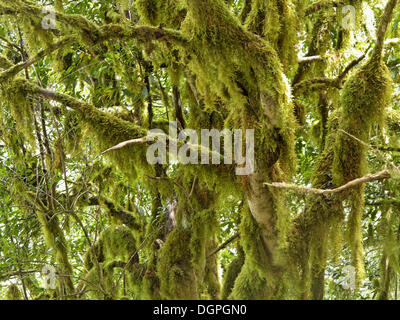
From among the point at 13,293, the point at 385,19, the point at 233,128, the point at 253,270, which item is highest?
the point at 385,19

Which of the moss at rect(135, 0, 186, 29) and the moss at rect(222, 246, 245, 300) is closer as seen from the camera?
the moss at rect(135, 0, 186, 29)

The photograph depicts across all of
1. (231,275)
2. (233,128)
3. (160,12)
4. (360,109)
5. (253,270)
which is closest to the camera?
(360,109)

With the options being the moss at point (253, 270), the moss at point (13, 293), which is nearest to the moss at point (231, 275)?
the moss at point (253, 270)

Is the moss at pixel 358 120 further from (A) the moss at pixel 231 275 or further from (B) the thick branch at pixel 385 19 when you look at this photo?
(A) the moss at pixel 231 275

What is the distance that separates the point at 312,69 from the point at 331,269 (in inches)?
97.5

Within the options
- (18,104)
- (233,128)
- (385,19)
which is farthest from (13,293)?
(385,19)

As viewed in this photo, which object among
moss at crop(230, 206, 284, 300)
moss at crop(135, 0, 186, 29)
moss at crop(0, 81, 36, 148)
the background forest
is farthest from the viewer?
moss at crop(135, 0, 186, 29)

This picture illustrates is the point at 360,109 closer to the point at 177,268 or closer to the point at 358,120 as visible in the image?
the point at 358,120

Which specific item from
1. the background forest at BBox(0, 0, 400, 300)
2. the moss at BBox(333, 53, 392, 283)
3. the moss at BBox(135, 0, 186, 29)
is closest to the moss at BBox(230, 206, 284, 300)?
the background forest at BBox(0, 0, 400, 300)

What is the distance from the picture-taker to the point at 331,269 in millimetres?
5602

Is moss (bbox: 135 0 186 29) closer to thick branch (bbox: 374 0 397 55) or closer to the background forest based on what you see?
the background forest

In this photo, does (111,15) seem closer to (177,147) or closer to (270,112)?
(177,147)

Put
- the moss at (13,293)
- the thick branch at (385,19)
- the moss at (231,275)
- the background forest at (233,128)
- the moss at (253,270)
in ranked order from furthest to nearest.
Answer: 1. the moss at (13,293)
2. the moss at (231,275)
3. the moss at (253,270)
4. the background forest at (233,128)
5. the thick branch at (385,19)
